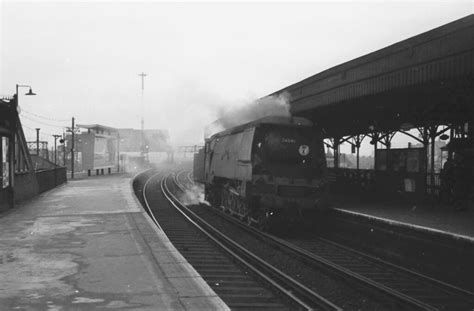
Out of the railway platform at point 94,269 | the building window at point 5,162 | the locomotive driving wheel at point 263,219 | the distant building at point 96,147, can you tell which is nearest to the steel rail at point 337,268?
the locomotive driving wheel at point 263,219

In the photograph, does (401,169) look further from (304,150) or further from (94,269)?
(94,269)

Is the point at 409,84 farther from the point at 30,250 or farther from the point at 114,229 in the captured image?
the point at 30,250

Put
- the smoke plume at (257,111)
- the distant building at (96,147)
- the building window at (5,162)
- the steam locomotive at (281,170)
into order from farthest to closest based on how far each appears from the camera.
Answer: the distant building at (96,147)
the smoke plume at (257,111)
the building window at (5,162)
the steam locomotive at (281,170)

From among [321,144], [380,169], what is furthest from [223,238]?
[380,169]

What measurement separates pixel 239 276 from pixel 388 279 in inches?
106

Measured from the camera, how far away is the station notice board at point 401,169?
1574 centimetres

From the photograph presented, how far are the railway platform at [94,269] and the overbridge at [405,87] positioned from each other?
7148 millimetres

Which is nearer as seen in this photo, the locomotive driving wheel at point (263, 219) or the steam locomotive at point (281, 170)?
the steam locomotive at point (281, 170)

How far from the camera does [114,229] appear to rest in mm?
11039

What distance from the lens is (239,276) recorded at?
8617 millimetres

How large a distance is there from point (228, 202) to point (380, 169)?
6.13m

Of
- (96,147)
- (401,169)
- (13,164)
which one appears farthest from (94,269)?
(96,147)

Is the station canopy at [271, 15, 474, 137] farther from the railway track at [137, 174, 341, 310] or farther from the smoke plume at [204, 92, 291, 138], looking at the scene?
the railway track at [137, 174, 341, 310]

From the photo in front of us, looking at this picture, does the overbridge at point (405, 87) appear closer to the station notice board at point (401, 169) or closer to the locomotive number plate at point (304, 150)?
the station notice board at point (401, 169)
